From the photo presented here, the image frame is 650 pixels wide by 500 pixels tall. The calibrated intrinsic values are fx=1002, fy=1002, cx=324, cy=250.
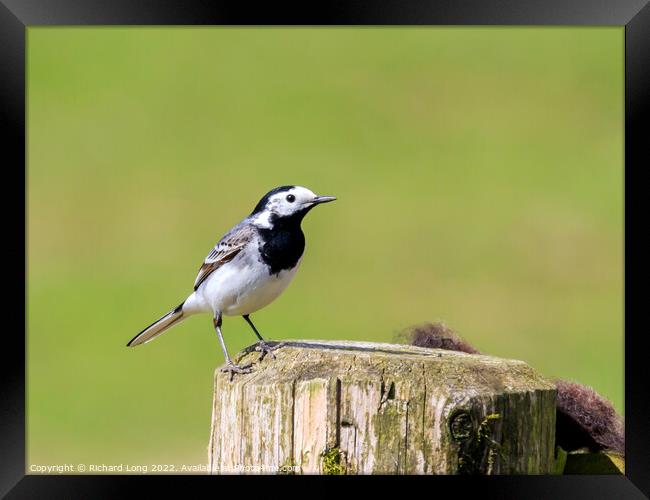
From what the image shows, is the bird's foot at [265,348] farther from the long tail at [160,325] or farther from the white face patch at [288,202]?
the long tail at [160,325]

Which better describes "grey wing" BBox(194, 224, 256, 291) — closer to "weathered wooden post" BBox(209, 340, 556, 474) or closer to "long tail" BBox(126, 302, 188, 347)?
"long tail" BBox(126, 302, 188, 347)

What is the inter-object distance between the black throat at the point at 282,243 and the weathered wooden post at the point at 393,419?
2.18 metres

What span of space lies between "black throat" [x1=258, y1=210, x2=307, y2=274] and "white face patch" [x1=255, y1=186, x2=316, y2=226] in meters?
0.04

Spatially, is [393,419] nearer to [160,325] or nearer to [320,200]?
[320,200]

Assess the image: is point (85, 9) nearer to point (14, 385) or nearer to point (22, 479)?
point (14, 385)

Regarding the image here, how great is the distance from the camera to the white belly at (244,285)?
328 inches

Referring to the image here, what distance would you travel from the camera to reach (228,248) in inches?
341

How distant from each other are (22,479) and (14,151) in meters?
2.02

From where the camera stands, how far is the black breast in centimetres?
837

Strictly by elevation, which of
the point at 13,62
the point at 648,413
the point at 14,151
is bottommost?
the point at 648,413

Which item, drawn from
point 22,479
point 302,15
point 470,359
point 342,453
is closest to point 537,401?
point 470,359

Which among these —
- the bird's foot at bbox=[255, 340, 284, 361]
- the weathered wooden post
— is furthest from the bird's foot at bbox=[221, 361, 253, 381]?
the weathered wooden post

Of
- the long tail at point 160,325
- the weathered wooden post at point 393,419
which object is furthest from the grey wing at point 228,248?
the weathered wooden post at point 393,419

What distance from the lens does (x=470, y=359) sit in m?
6.50
